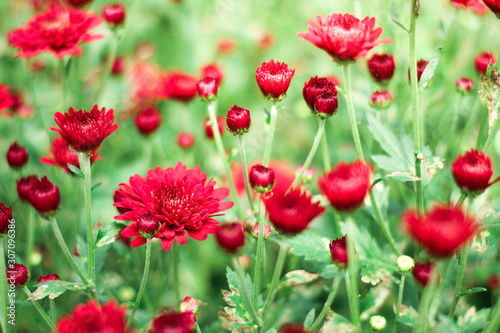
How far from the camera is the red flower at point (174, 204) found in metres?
1.03

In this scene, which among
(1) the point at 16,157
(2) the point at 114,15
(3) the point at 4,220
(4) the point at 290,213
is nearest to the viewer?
(4) the point at 290,213

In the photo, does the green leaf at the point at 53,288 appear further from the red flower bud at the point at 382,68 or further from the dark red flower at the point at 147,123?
the red flower bud at the point at 382,68

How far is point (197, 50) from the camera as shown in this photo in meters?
2.65

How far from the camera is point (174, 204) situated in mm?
1054

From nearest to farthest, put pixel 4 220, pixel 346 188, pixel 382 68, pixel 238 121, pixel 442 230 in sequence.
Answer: pixel 442 230 → pixel 346 188 → pixel 4 220 → pixel 238 121 → pixel 382 68

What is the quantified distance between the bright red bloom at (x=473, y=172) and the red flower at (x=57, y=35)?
1142 mm

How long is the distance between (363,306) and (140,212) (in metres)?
0.61

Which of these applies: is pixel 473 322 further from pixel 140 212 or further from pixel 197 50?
pixel 197 50

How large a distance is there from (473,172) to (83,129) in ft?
2.84

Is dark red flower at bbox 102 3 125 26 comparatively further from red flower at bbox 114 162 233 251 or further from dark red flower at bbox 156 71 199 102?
red flower at bbox 114 162 233 251

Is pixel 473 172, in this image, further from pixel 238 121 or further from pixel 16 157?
pixel 16 157

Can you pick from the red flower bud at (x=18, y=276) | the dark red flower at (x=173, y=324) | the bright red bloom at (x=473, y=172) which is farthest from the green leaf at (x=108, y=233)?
the bright red bloom at (x=473, y=172)

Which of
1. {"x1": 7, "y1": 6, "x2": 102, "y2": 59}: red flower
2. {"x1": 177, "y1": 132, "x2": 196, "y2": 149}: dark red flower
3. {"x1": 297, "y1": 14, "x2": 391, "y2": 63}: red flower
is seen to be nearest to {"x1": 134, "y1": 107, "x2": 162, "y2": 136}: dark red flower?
{"x1": 177, "y1": 132, "x2": 196, "y2": 149}: dark red flower

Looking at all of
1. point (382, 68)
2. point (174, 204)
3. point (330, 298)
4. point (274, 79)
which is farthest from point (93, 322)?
point (382, 68)
